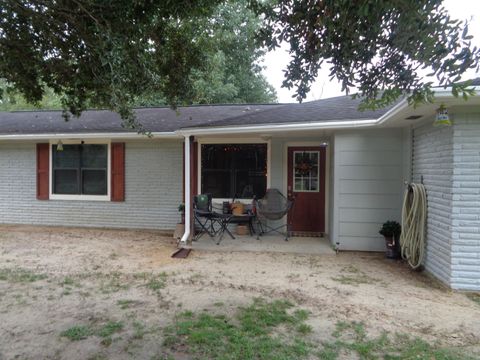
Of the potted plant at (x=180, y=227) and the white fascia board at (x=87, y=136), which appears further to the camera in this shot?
the white fascia board at (x=87, y=136)

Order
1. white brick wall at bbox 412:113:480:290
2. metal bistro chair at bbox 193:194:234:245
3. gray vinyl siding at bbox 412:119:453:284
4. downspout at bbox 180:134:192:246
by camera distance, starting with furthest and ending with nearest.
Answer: metal bistro chair at bbox 193:194:234:245, downspout at bbox 180:134:192:246, gray vinyl siding at bbox 412:119:453:284, white brick wall at bbox 412:113:480:290

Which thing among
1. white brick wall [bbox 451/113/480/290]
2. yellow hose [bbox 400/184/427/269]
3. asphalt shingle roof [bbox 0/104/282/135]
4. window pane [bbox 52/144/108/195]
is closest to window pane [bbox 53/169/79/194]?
window pane [bbox 52/144/108/195]

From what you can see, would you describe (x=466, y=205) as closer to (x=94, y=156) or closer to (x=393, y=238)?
(x=393, y=238)

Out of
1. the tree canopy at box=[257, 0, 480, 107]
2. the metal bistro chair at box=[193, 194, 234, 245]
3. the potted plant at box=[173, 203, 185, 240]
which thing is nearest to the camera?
the tree canopy at box=[257, 0, 480, 107]

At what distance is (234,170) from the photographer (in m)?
7.73

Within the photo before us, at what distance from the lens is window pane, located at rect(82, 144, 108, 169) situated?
8.34m

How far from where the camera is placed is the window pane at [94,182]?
836 cm

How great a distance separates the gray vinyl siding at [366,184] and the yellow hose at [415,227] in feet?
2.29

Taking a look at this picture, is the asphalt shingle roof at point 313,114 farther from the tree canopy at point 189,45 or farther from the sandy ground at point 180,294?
the sandy ground at point 180,294

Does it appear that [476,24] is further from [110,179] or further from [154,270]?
[110,179]

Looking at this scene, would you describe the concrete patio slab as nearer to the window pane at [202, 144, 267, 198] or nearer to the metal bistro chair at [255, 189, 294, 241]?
the metal bistro chair at [255, 189, 294, 241]

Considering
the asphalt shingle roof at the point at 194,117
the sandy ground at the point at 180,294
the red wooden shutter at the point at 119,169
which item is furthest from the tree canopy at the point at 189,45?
the red wooden shutter at the point at 119,169

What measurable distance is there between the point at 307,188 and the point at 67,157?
18.0 ft

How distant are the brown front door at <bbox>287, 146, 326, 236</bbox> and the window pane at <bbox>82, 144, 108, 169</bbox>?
13.7 feet
